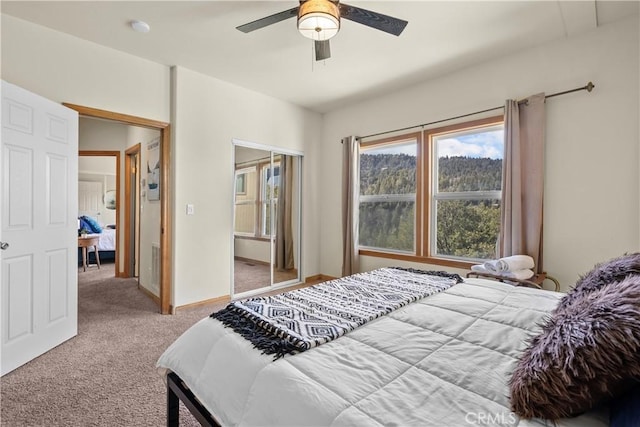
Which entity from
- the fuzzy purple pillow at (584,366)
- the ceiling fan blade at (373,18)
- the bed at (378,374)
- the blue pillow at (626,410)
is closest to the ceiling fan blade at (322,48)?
the ceiling fan blade at (373,18)

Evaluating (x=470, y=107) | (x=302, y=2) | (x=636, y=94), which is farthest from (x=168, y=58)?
(x=636, y=94)

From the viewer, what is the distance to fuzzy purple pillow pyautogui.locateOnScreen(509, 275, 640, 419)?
2.30ft

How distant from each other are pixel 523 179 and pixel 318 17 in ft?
7.94

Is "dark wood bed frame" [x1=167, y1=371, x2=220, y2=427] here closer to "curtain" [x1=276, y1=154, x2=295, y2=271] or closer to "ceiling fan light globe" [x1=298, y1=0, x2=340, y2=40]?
"ceiling fan light globe" [x1=298, y1=0, x2=340, y2=40]

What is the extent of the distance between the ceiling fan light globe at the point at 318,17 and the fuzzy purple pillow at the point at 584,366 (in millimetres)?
1989

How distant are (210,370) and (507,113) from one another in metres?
3.33

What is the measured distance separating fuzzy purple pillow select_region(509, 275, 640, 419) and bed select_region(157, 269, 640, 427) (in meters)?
0.04

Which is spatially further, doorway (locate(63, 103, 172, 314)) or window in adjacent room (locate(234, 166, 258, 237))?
window in adjacent room (locate(234, 166, 258, 237))

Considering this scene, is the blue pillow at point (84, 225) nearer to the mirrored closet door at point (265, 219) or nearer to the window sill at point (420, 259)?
the mirrored closet door at point (265, 219)

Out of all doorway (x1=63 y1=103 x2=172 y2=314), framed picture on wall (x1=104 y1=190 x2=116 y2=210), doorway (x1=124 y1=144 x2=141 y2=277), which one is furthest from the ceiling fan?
framed picture on wall (x1=104 y1=190 x2=116 y2=210)

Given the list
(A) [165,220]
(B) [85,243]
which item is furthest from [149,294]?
(B) [85,243]

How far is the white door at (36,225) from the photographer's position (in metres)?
2.17

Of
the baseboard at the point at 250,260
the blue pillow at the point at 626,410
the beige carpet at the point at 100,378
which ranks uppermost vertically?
the blue pillow at the point at 626,410

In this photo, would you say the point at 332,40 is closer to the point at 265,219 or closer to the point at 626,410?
the point at 265,219
